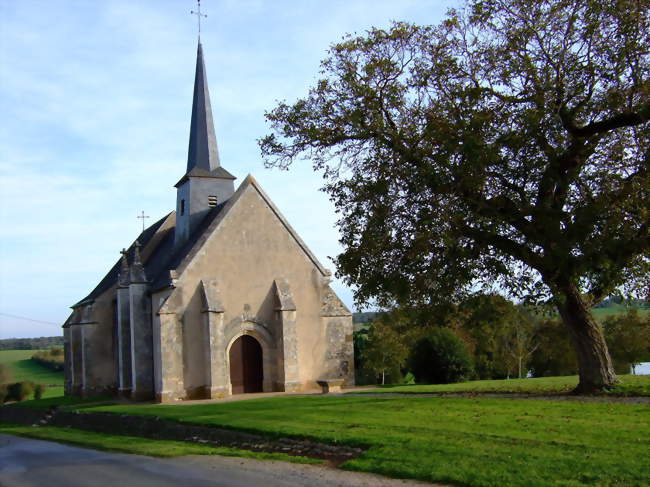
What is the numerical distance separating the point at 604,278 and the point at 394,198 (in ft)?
18.4

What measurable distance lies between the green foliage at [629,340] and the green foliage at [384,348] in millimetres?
12857

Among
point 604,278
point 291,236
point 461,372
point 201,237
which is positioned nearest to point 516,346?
point 461,372

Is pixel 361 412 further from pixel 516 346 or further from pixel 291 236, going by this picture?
pixel 516 346

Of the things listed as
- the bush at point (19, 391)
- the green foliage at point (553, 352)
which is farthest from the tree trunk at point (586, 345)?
the bush at point (19, 391)

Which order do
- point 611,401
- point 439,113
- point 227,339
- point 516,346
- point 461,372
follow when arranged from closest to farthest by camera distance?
point 611,401
point 439,113
point 227,339
point 461,372
point 516,346

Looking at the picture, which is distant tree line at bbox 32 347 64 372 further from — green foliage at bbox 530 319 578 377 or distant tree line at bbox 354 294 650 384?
green foliage at bbox 530 319 578 377

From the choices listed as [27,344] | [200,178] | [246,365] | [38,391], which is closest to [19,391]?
[38,391]

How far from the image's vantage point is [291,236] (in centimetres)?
3066

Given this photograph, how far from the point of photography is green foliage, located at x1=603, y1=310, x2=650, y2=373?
3881 centimetres

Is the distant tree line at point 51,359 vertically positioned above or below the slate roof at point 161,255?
below

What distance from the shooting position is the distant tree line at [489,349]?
33.8 metres

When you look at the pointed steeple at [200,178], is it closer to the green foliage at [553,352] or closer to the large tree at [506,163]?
the large tree at [506,163]

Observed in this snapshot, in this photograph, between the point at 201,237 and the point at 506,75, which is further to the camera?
the point at 201,237

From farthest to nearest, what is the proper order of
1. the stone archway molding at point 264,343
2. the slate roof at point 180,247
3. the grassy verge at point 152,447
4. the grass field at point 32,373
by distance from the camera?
the grass field at point 32,373
the slate roof at point 180,247
the stone archway molding at point 264,343
the grassy verge at point 152,447
